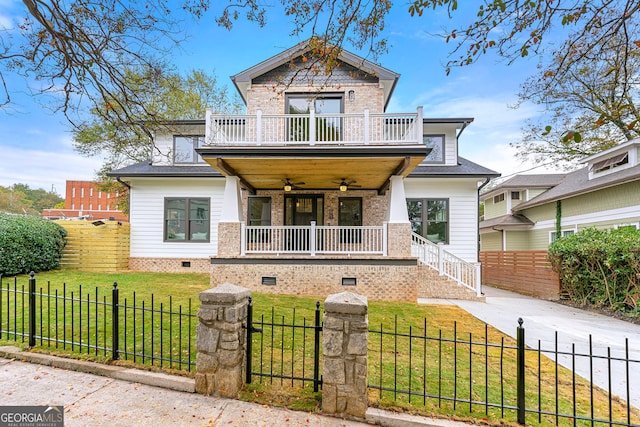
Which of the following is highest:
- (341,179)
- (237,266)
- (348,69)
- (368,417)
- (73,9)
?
(348,69)

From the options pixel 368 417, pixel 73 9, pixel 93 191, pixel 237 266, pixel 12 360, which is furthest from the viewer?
pixel 93 191

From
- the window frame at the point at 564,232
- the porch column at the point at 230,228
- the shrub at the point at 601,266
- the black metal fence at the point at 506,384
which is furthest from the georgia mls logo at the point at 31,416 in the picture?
the window frame at the point at 564,232

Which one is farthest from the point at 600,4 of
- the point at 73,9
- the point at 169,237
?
the point at 169,237

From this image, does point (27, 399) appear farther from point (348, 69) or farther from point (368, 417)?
point (348, 69)

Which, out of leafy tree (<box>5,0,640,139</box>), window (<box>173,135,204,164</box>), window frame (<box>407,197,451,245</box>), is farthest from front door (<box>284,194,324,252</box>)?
leafy tree (<box>5,0,640,139</box>)

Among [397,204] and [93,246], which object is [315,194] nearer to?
[397,204]

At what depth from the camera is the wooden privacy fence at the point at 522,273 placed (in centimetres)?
1112

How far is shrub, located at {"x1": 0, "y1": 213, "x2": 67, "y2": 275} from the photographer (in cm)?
959

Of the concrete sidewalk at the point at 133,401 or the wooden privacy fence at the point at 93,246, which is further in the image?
the wooden privacy fence at the point at 93,246

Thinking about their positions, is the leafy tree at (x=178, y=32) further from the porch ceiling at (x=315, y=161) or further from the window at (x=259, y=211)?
the window at (x=259, y=211)

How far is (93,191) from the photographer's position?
5541 centimetres

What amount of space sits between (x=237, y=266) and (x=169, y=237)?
17.9ft

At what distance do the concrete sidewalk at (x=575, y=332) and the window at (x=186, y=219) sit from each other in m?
9.01

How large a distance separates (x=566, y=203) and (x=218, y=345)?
15.7 metres
